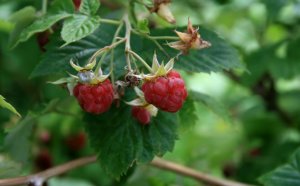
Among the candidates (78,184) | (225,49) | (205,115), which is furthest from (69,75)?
(205,115)

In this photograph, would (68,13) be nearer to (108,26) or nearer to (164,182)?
(108,26)

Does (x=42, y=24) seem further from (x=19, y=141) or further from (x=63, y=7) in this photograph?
(x=19, y=141)

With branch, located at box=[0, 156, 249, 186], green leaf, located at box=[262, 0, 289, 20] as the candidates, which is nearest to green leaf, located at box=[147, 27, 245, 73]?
branch, located at box=[0, 156, 249, 186]

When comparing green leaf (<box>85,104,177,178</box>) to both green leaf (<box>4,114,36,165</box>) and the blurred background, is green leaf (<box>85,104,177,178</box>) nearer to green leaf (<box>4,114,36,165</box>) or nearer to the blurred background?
green leaf (<box>4,114,36,165</box>)

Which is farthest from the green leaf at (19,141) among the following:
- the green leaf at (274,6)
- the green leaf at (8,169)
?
the green leaf at (274,6)

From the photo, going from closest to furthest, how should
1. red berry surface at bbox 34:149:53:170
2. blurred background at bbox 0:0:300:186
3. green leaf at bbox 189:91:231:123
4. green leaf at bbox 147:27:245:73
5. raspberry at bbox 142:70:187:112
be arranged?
raspberry at bbox 142:70:187:112
green leaf at bbox 147:27:245:73
green leaf at bbox 189:91:231:123
blurred background at bbox 0:0:300:186
red berry surface at bbox 34:149:53:170

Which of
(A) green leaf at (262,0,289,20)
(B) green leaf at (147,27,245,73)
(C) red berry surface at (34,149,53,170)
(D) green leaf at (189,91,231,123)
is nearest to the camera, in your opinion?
(B) green leaf at (147,27,245,73)

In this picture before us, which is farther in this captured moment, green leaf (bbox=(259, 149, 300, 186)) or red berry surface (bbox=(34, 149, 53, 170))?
red berry surface (bbox=(34, 149, 53, 170))
